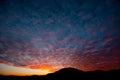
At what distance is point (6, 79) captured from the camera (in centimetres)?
3925

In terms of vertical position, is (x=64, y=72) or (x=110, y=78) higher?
(x=64, y=72)

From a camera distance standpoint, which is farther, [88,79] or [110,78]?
[88,79]

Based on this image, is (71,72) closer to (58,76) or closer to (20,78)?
(58,76)

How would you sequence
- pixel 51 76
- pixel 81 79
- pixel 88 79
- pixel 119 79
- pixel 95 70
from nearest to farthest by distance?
pixel 119 79, pixel 88 79, pixel 81 79, pixel 95 70, pixel 51 76

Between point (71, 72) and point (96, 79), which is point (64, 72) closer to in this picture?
point (71, 72)

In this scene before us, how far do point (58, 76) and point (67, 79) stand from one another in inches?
192

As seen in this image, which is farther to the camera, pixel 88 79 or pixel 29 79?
pixel 29 79

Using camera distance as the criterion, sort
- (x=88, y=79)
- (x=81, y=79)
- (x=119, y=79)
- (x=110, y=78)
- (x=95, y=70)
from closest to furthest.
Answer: (x=119, y=79)
(x=110, y=78)
(x=88, y=79)
(x=81, y=79)
(x=95, y=70)

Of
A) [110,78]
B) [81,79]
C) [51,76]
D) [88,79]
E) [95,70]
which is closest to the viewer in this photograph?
[110,78]

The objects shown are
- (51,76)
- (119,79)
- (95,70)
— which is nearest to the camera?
(119,79)

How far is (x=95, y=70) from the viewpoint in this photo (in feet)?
115

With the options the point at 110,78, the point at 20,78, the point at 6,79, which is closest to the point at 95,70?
the point at 110,78

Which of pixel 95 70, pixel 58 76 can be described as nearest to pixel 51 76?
pixel 58 76

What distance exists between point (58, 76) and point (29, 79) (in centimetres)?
884
